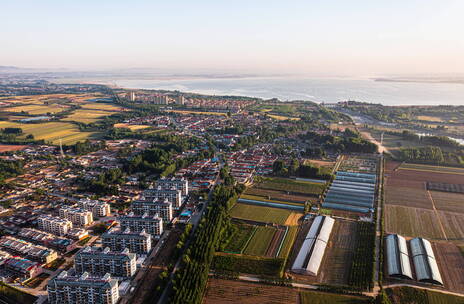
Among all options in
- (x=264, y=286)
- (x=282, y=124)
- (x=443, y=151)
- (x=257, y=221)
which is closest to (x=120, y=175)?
(x=257, y=221)

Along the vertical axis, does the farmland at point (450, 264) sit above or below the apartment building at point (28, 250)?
above

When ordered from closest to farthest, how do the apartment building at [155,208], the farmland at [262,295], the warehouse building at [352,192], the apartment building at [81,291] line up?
the apartment building at [81,291] < the farmland at [262,295] < the apartment building at [155,208] < the warehouse building at [352,192]

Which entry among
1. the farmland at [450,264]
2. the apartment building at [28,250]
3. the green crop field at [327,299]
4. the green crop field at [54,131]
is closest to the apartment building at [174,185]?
the apartment building at [28,250]

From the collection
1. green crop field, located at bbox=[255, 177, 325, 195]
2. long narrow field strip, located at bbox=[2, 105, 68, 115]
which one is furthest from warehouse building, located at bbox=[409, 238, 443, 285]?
long narrow field strip, located at bbox=[2, 105, 68, 115]

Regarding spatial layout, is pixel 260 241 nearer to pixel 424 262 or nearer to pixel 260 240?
pixel 260 240

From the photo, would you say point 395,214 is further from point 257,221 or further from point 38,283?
point 38,283

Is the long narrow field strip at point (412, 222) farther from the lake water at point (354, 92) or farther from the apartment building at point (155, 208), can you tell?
the lake water at point (354, 92)
